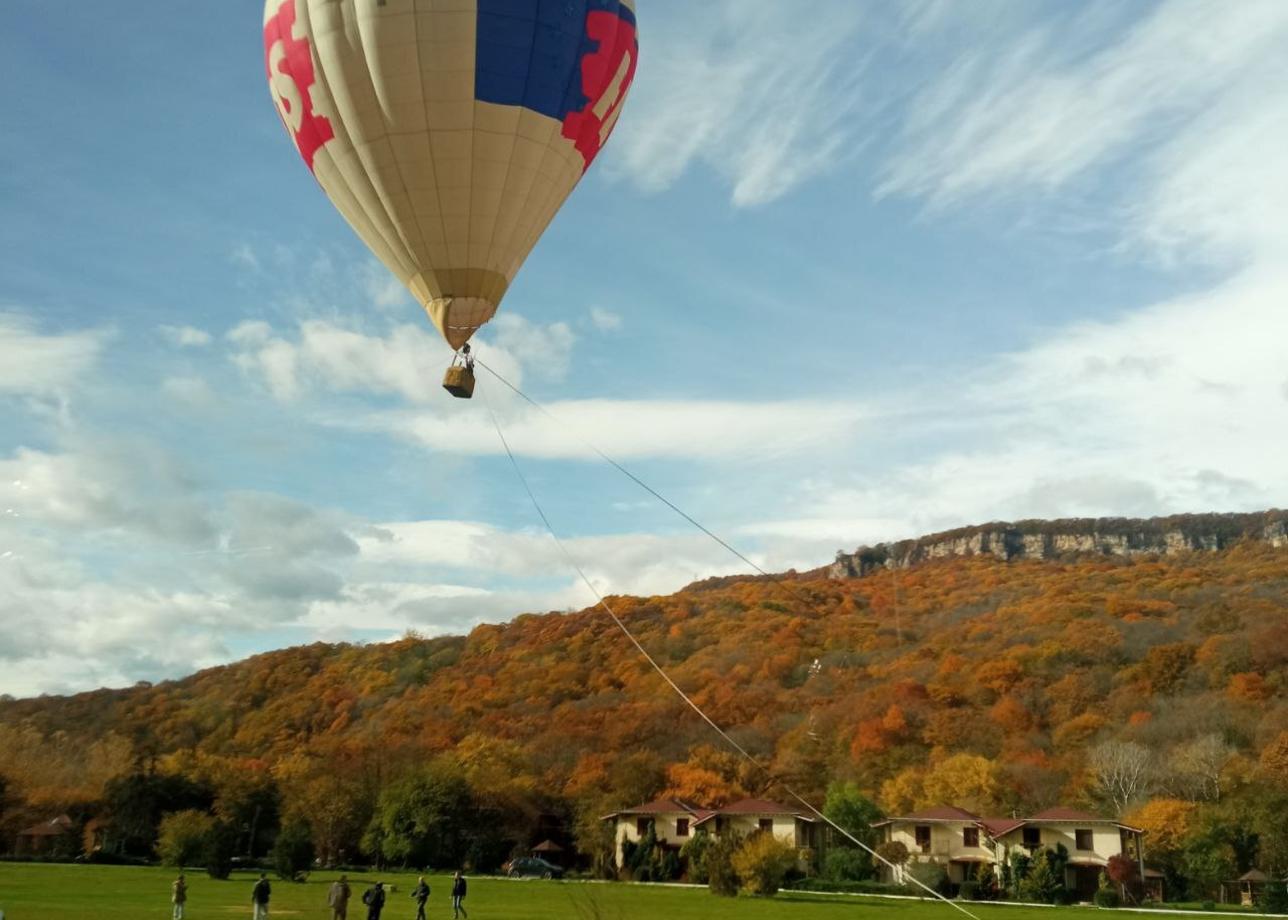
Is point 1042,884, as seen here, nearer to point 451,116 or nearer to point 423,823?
point 423,823

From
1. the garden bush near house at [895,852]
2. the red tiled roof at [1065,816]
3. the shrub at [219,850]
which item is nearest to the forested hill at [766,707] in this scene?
the red tiled roof at [1065,816]

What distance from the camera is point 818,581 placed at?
446 feet

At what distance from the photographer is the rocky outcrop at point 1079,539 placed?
14800 centimetres

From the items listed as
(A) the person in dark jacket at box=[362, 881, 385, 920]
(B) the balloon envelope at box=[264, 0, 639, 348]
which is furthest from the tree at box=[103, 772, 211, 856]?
(B) the balloon envelope at box=[264, 0, 639, 348]

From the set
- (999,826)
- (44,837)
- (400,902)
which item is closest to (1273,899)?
(999,826)

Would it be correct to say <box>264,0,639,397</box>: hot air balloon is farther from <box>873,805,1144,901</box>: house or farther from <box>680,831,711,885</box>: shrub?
<box>873,805,1144,901</box>: house

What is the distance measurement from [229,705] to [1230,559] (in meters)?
103

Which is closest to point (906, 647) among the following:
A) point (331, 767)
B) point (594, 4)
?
point (331, 767)

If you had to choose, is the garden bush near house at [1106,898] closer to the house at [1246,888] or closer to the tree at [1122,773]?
the house at [1246,888]

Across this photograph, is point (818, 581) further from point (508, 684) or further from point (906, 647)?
point (508, 684)

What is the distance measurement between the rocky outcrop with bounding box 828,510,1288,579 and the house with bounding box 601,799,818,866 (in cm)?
9689

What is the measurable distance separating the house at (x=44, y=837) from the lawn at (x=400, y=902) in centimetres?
1506

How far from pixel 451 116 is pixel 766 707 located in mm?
60094

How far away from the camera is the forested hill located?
58.1 metres
